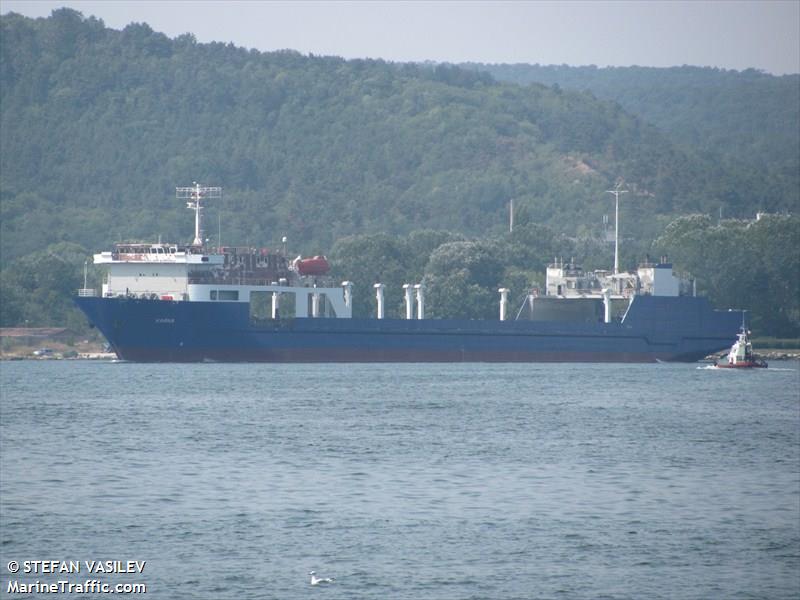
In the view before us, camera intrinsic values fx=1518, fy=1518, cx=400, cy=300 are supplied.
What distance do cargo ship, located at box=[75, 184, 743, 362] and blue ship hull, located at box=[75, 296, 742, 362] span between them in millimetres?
57

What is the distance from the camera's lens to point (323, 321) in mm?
81250

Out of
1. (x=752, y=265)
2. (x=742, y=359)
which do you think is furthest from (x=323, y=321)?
(x=752, y=265)

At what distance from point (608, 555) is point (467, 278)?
86.2 meters

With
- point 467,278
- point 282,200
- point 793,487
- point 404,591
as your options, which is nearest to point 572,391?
point 793,487

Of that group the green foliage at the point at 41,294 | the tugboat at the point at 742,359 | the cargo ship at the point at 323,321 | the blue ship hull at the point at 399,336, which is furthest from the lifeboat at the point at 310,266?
the green foliage at the point at 41,294

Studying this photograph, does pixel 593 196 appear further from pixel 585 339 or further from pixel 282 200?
pixel 585 339

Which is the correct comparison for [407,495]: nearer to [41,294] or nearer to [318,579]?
[318,579]

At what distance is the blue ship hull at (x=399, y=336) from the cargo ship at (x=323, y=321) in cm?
6

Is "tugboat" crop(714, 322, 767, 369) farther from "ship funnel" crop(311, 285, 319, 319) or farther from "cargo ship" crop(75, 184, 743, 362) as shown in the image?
"ship funnel" crop(311, 285, 319, 319)

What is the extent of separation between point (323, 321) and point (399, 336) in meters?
4.51

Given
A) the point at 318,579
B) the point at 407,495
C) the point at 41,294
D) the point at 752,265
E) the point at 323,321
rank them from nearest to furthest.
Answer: the point at 318,579 < the point at 407,495 < the point at 323,321 < the point at 41,294 < the point at 752,265

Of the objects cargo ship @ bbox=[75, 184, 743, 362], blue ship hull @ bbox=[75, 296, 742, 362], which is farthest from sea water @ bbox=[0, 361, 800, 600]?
cargo ship @ bbox=[75, 184, 743, 362]

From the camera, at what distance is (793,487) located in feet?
106

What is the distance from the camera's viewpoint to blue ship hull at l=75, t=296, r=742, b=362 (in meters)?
76.2
